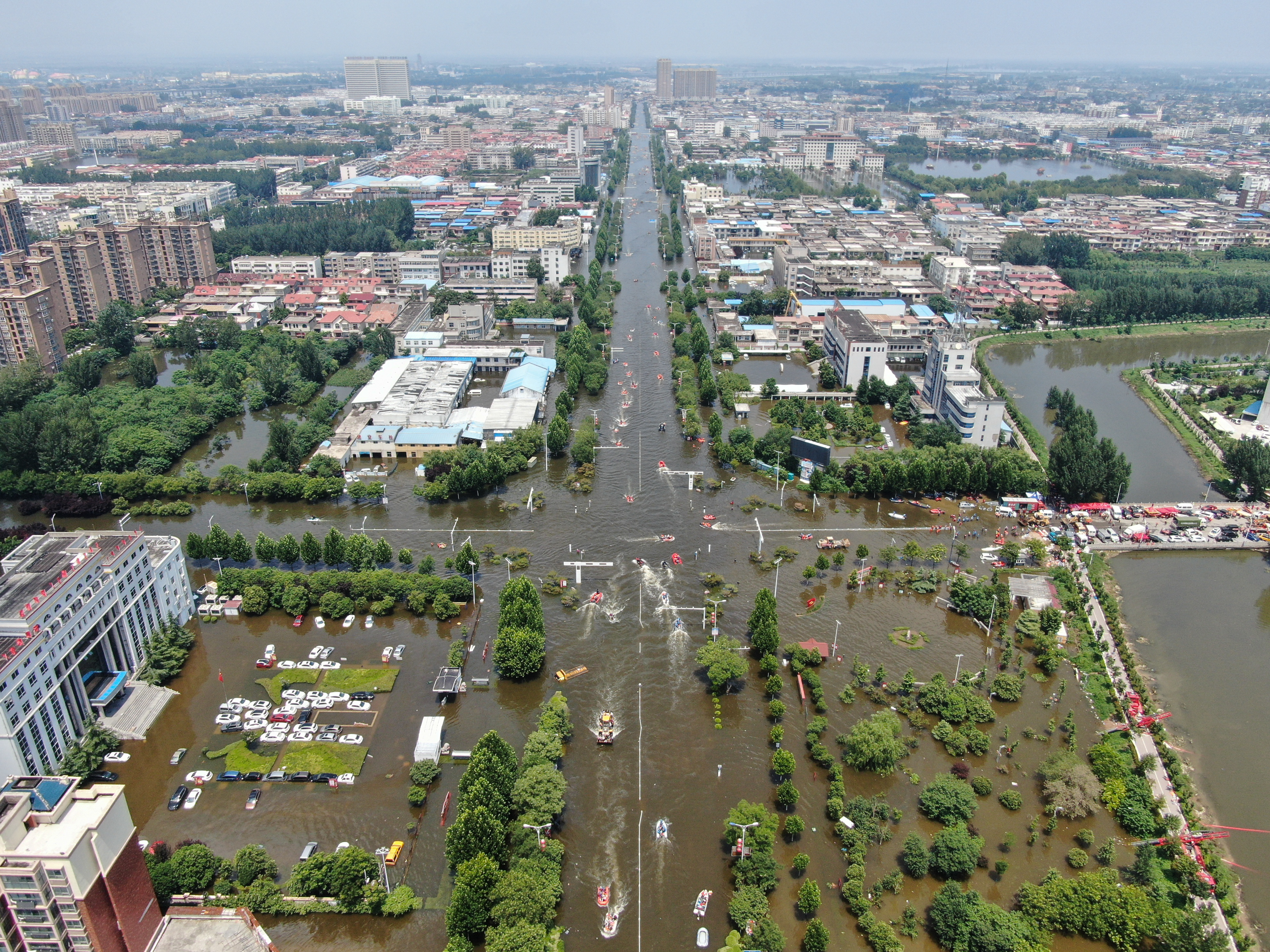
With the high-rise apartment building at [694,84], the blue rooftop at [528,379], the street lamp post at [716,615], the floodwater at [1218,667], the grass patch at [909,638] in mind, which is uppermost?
the high-rise apartment building at [694,84]

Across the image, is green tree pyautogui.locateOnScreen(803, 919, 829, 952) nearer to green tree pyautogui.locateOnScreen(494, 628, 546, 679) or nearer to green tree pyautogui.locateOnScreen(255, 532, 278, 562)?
green tree pyautogui.locateOnScreen(494, 628, 546, 679)

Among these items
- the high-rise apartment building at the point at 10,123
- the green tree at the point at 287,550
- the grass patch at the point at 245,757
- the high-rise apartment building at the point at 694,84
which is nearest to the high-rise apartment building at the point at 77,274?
the green tree at the point at 287,550

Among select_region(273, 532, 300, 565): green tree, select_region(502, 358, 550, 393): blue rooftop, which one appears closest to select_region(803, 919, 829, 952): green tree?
select_region(273, 532, 300, 565): green tree

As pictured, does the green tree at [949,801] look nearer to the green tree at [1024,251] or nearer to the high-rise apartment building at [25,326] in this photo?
the high-rise apartment building at [25,326]

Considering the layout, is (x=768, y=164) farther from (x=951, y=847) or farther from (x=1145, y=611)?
(x=951, y=847)

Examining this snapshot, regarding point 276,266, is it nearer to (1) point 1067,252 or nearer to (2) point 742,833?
(2) point 742,833

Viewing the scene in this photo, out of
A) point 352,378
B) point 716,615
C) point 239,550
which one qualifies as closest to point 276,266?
point 352,378

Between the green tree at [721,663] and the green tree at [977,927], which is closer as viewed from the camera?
the green tree at [977,927]
